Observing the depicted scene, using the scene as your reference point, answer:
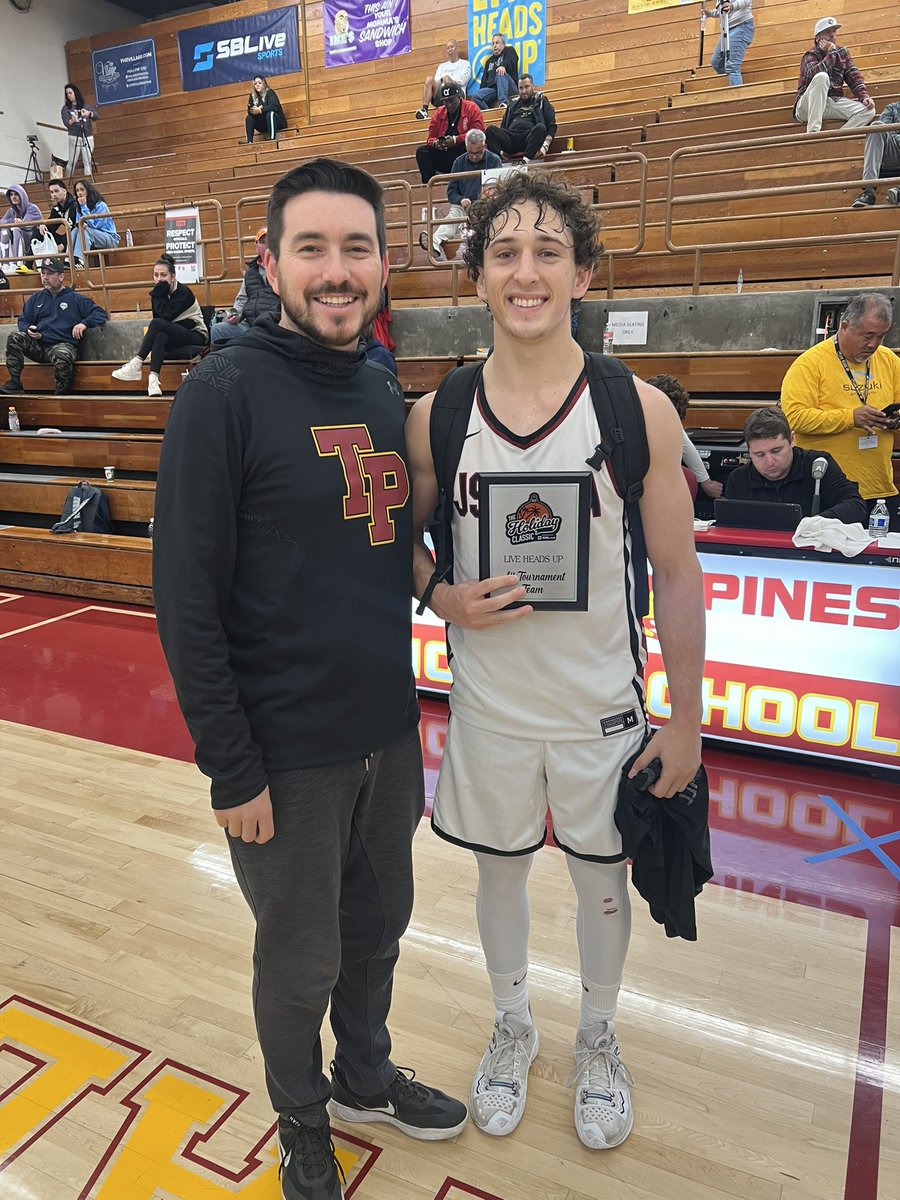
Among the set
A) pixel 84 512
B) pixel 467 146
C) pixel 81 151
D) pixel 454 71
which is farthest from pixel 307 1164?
pixel 81 151

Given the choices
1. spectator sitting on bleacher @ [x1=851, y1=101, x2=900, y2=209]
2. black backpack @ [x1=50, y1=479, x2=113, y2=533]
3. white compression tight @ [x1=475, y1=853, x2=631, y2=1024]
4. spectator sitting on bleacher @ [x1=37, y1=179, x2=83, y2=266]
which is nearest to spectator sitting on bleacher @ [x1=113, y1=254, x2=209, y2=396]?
black backpack @ [x1=50, y1=479, x2=113, y2=533]

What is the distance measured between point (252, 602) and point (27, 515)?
6064 millimetres

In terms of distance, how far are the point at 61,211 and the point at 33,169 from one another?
5.23m

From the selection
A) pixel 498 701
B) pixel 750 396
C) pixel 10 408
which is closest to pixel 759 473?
pixel 750 396

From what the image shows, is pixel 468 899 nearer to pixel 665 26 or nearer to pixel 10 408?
pixel 10 408

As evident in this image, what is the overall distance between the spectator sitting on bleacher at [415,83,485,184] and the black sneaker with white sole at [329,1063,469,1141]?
7.79 metres

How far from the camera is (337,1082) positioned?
1.69m

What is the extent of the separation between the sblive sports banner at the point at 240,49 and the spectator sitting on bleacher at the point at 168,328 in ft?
23.4

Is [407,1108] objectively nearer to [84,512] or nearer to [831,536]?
[831,536]

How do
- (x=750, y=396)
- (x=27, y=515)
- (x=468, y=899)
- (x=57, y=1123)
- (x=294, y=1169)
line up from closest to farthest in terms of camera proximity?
(x=294, y=1169) < (x=57, y=1123) < (x=468, y=899) < (x=750, y=396) < (x=27, y=515)

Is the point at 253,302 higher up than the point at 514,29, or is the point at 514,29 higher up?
the point at 514,29

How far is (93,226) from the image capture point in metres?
9.52

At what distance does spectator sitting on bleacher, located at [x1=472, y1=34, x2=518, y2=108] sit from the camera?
934 centimetres

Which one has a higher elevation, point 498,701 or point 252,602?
point 252,602
